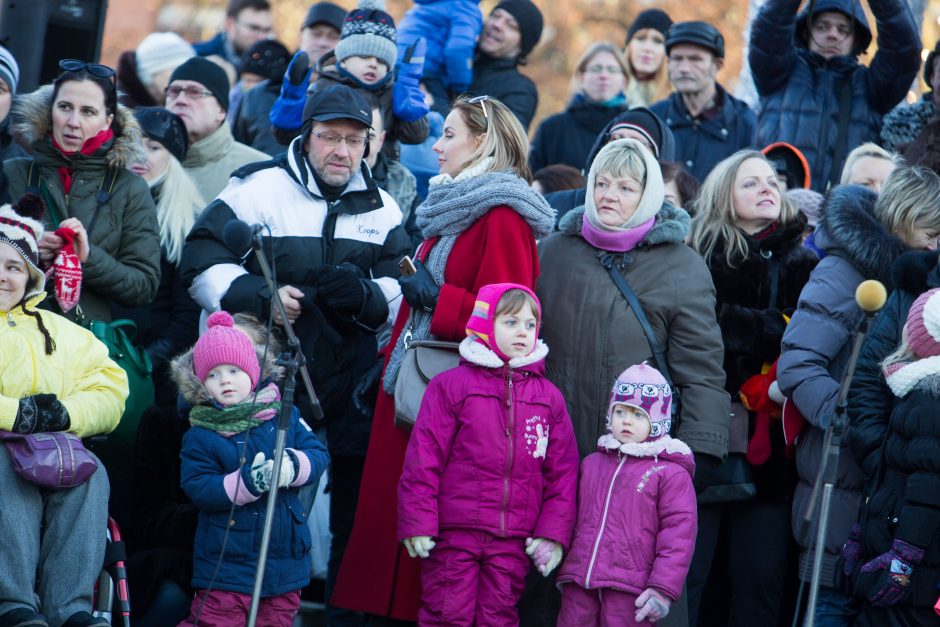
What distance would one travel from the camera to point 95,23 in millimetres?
9508

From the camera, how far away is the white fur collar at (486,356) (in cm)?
623

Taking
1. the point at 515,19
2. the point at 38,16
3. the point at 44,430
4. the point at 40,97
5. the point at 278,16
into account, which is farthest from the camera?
the point at 278,16

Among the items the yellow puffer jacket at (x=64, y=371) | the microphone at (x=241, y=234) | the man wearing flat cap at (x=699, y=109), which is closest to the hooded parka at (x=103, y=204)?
the yellow puffer jacket at (x=64, y=371)

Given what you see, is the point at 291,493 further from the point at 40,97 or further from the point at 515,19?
the point at 515,19

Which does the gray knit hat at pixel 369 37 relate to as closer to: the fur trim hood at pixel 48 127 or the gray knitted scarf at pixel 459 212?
the fur trim hood at pixel 48 127

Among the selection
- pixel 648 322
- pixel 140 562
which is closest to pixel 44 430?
pixel 140 562

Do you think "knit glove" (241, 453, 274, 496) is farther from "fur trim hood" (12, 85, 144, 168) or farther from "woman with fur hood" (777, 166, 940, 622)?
"woman with fur hood" (777, 166, 940, 622)

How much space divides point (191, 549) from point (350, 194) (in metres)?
1.79

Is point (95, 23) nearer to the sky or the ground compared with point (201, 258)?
nearer to the sky

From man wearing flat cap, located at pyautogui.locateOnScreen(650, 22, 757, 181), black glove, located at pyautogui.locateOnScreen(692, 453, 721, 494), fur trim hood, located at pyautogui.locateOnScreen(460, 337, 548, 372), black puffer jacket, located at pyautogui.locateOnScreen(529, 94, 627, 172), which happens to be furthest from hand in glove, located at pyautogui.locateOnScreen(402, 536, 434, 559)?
black puffer jacket, located at pyautogui.locateOnScreen(529, 94, 627, 172)

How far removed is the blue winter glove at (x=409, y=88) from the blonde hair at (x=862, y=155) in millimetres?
2367

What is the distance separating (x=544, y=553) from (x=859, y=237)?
2174 millimetres

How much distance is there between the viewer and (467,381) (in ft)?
20.5

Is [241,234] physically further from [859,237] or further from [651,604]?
[859,237]
